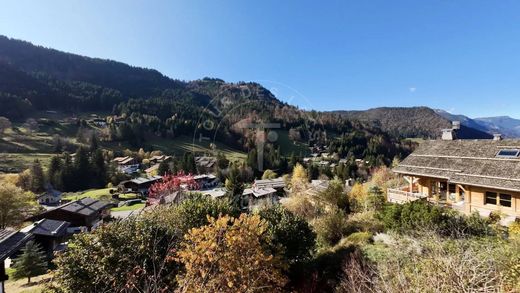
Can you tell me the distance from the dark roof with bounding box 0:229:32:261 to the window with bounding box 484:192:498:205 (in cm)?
2186

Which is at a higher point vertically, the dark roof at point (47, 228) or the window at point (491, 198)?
the window at point (491, 198)

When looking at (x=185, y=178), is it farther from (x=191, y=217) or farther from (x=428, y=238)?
(x=428, y=238)

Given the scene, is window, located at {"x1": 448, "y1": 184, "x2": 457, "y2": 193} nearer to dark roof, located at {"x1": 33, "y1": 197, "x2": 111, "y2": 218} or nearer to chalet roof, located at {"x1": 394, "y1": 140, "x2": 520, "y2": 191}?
chalet roof, located at {"x1": 394, "y1": 140, "x2": 520, "y2": 191}

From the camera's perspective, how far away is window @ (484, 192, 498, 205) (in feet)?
49.3

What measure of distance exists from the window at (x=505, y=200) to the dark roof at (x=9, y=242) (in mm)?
22128

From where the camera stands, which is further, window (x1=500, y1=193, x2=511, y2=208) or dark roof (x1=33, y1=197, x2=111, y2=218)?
dark roof (x1=33, y1=197, x2=111, y2=218)

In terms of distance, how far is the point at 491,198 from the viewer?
49.8ft

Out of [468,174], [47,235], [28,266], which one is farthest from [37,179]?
[468,174]

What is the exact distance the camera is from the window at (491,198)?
49.3 feet

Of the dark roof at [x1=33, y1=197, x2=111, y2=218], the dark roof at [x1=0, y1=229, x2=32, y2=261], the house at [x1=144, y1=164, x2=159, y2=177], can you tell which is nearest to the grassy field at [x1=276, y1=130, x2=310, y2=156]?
the house at [x1=144, y1=164, x2=159, y2=177]

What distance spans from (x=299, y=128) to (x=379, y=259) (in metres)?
115

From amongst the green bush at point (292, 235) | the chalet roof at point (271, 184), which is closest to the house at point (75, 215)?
the chalet roof at point (271, 184)

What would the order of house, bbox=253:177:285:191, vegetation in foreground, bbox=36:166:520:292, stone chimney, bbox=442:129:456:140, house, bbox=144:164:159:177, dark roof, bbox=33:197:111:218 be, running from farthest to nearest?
house, bbox=144:164:159:177 < house, bbox=253:177:285:191 < dark roof, bbox=33:197:111:218 < stone chimney, bbox=442:129:456:140 < vegetation in foreground, bbox=36:166:520:292

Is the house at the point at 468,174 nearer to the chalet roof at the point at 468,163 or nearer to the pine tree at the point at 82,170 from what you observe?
the chalet roof at the point at 468,163
